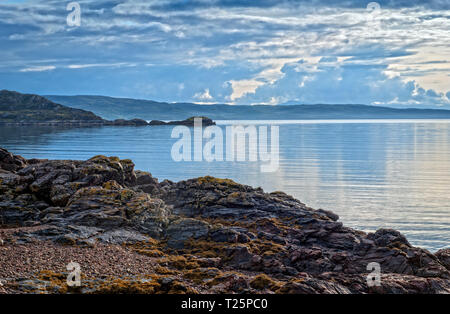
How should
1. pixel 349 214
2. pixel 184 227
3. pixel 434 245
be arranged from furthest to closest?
pixel 349 214 < pixel 434 245 < pixel 184 227

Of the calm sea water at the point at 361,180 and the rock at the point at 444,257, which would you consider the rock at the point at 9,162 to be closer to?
the calm sea water at the point at 361,180

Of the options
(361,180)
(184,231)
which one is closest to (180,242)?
(184,231)

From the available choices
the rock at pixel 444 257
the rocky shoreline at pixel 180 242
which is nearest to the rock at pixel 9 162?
the rocky shoreline at pixel 180 242

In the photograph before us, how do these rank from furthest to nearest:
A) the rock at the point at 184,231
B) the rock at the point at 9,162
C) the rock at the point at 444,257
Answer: the rock at the point at 9,162 → the rock at the point at 184,231 → the rock at the point at 444,257

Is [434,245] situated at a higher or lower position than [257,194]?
lower

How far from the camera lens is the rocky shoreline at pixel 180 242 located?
797 inches

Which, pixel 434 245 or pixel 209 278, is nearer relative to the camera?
pixel 209 278

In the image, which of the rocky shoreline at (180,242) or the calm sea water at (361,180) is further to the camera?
the calm sea water at (361,180)

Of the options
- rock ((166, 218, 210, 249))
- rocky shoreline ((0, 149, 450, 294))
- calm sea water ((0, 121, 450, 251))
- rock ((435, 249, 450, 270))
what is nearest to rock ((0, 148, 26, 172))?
rocky shoreline ((0, 149, 450, 294))

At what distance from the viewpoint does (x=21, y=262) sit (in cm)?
2080

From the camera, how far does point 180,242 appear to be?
26422mm
